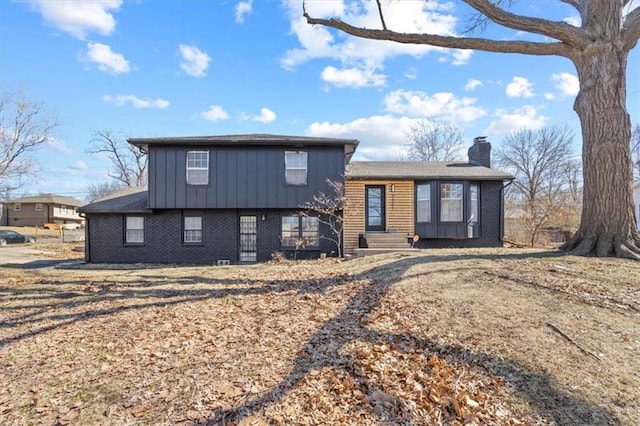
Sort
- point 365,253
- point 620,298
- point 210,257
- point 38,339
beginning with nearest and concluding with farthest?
1. point 38,339
2. point 620,298
3. point 365,253
4. point 210,257

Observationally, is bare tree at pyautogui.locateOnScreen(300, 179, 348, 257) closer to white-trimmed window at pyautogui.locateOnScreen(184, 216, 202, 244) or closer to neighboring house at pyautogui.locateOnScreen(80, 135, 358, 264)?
neighboring house at pyautogui.locateOnScreen(80, 135, 358, 264)

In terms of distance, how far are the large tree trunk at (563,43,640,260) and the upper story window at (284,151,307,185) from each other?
903 centimetres

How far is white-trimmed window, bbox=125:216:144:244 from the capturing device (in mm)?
14430

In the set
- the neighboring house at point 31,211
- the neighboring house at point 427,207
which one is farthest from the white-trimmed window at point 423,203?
the neighboring house at point 31,211

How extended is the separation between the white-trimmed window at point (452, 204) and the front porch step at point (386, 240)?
2065 millimetres

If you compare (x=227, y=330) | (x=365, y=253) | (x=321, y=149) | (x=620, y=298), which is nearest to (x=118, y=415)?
(x=227, y=330)

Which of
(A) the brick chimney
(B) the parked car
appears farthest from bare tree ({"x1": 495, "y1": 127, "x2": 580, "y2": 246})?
(B) the parked car

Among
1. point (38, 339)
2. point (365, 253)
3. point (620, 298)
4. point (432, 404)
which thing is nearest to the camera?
point (432, 404)

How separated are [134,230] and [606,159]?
15.1 meters

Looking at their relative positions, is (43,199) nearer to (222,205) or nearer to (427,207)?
(222,205)

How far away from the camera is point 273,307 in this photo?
5289 mm

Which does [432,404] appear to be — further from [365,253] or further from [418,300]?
[365,253]

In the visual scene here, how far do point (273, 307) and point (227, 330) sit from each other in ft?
3.29

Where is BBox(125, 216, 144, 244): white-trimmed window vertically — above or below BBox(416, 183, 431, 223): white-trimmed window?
below
